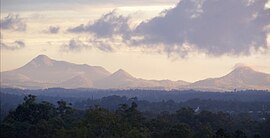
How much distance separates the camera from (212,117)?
5091cm

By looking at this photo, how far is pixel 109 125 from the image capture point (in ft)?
94.5

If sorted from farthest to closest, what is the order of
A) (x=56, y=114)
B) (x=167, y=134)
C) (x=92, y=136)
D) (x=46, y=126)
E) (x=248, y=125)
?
1. (x=248, y=125)
2. (x=56, y=114)
3. (x=46, y=126)
4. (x=167, y=134)
5. (x=92, y=136)

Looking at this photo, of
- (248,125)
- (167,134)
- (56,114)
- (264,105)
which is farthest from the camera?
(264,105)

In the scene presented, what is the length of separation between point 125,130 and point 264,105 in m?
72.6

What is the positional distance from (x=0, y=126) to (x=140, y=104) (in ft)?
217

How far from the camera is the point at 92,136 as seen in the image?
27.7 metres

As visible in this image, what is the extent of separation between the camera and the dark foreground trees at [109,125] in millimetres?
28420

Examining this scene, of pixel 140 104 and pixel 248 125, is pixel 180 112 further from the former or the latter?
pixel 140 104

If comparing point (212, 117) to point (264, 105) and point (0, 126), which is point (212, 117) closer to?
point (0, 126)

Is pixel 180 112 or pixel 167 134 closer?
pixel 167 134

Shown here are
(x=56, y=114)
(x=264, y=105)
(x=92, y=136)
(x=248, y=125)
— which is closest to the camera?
(x=92, y=136)

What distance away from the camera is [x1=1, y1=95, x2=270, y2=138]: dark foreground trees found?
28.4 meters

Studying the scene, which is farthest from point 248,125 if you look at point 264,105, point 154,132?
point 264,105

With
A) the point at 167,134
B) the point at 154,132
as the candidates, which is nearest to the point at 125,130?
the point at 167,134
